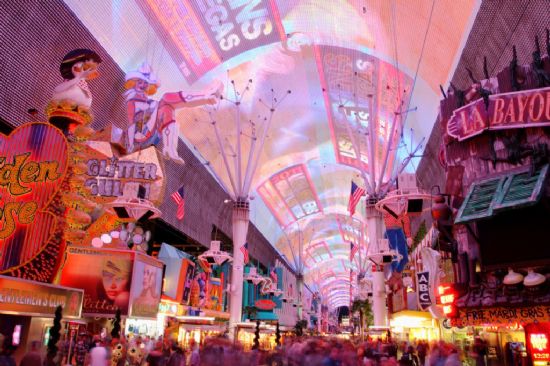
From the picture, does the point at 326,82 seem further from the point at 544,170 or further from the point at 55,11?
the point at 544,170

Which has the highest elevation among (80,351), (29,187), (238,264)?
(238,264)

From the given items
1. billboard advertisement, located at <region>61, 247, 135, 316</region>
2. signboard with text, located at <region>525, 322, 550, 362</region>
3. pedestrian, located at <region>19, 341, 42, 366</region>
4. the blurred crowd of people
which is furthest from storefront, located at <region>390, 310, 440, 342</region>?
pedestrian, located at <region>19, 341, 42, 366</region>

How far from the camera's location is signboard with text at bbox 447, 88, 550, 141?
8.83m

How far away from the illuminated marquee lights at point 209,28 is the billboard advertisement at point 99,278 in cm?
1037

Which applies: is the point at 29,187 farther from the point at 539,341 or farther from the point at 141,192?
the point at 539,341

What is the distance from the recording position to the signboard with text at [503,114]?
8.83 m

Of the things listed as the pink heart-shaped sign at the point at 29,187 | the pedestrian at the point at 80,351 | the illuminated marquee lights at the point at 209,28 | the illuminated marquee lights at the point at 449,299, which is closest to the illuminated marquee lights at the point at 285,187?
the illuminated marquee lights at the point at 209,28

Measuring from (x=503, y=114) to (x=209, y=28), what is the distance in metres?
18.1

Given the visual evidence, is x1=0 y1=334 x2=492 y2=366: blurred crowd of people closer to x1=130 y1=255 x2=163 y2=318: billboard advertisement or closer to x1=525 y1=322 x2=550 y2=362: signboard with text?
x1=525 y1=322 x2=550 y2=362: signboard with text

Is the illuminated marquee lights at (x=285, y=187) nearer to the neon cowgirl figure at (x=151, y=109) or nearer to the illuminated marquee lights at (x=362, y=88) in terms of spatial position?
the illuminated marquee lights at (x=362, y=88)

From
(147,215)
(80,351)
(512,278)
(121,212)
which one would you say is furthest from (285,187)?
(512,278)

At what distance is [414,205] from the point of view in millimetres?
14930

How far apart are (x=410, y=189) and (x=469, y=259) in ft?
18.7

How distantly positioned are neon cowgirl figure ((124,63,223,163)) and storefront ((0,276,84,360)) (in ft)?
23.0
